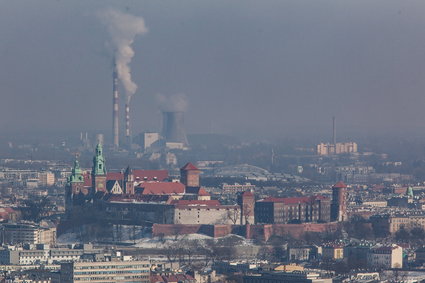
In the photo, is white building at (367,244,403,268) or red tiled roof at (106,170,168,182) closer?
white building at (367,244,403,268)

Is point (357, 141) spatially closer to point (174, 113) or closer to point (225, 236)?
point (174, 113)

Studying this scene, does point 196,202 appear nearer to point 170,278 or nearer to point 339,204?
point 339,204

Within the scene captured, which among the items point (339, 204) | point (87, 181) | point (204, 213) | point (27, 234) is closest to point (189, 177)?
point (87, 181)

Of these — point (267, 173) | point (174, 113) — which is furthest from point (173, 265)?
point (174, 113)

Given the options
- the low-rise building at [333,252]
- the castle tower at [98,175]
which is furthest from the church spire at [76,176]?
the low-rise building at [333,252]

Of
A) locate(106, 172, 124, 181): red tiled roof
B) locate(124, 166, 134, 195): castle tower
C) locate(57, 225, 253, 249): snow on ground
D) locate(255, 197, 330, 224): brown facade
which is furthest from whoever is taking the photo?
locate(106, 172, 124, 181): red tiled roof

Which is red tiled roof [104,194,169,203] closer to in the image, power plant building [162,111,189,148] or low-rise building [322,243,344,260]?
low-rise building [322,243,344,260]

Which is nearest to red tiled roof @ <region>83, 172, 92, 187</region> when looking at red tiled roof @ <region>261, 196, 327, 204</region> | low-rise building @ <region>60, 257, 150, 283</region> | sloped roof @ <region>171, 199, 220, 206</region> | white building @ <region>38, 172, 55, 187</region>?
sloped roof @ <region>171, 199, 220, 206</region>

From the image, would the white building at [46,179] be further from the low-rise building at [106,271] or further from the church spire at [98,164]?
the low-rise building at [106,271]
